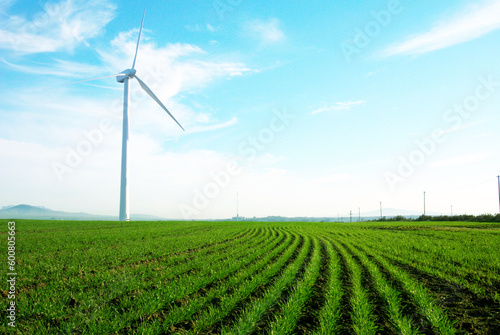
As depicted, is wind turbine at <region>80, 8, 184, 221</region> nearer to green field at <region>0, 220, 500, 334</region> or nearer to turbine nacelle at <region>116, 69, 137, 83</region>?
turbine nacelle at <region>116, 69, 137, 83</region>

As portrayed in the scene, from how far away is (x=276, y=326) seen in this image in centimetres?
717

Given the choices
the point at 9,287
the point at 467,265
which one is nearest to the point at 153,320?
the point at 9,287

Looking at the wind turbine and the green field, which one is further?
the wind turbine

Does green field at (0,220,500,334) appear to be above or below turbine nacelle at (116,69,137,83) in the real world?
below

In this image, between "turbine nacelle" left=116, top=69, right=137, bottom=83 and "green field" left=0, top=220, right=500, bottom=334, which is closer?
"green field" left=0, top=220, right=500, bottom=334

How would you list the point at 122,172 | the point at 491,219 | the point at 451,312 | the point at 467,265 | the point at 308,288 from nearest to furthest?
the point at 451,312
the point at 308,288
the point at 467,265
the point at 122,172
the point at 491,219

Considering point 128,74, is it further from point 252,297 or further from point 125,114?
point 252,297

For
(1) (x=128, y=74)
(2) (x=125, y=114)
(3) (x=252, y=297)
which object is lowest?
(3) (x=252, y=297)

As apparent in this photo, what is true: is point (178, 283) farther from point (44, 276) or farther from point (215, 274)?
point (44, 276)

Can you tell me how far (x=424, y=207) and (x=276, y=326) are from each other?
144m

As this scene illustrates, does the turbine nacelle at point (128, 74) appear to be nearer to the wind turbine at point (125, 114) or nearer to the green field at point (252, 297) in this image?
the wind turbine at point (125, 114)

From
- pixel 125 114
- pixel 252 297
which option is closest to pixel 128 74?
pixel 125 114

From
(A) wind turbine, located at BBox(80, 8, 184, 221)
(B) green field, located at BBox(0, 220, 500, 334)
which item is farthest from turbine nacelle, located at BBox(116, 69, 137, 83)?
(B) green field, located at BBox(0, 220, 500, 334)

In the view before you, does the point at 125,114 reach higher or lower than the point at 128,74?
lower
